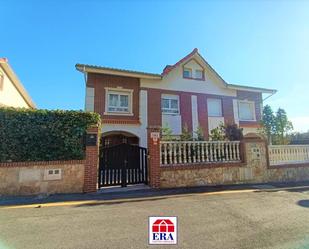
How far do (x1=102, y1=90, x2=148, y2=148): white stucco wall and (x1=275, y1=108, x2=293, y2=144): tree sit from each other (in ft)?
29.8

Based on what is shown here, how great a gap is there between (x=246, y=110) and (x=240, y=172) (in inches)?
429

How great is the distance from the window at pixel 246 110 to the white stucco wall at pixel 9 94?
19.7 m

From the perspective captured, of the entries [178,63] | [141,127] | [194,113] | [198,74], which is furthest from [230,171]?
[198,74]

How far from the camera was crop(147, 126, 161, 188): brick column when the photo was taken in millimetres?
7918

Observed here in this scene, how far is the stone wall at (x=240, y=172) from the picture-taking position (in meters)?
8.23

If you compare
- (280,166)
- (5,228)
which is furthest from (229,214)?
(280,166)

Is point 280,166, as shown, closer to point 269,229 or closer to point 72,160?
point 269,229

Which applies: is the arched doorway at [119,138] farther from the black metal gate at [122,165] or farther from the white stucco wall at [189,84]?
the black metal gate at [122,165]

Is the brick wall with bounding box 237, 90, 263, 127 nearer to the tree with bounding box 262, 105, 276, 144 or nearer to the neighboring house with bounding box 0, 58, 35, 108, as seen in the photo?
the tree with bounding box 262, 105, 276, 144

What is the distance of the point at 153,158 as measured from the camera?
8.02m

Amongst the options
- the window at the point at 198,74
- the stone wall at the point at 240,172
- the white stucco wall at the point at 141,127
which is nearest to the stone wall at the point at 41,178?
the stone wall at the point at 240,172

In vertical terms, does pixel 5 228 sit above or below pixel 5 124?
below

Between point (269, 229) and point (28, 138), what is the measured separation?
307 inches

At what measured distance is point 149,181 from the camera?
8.05 metres
